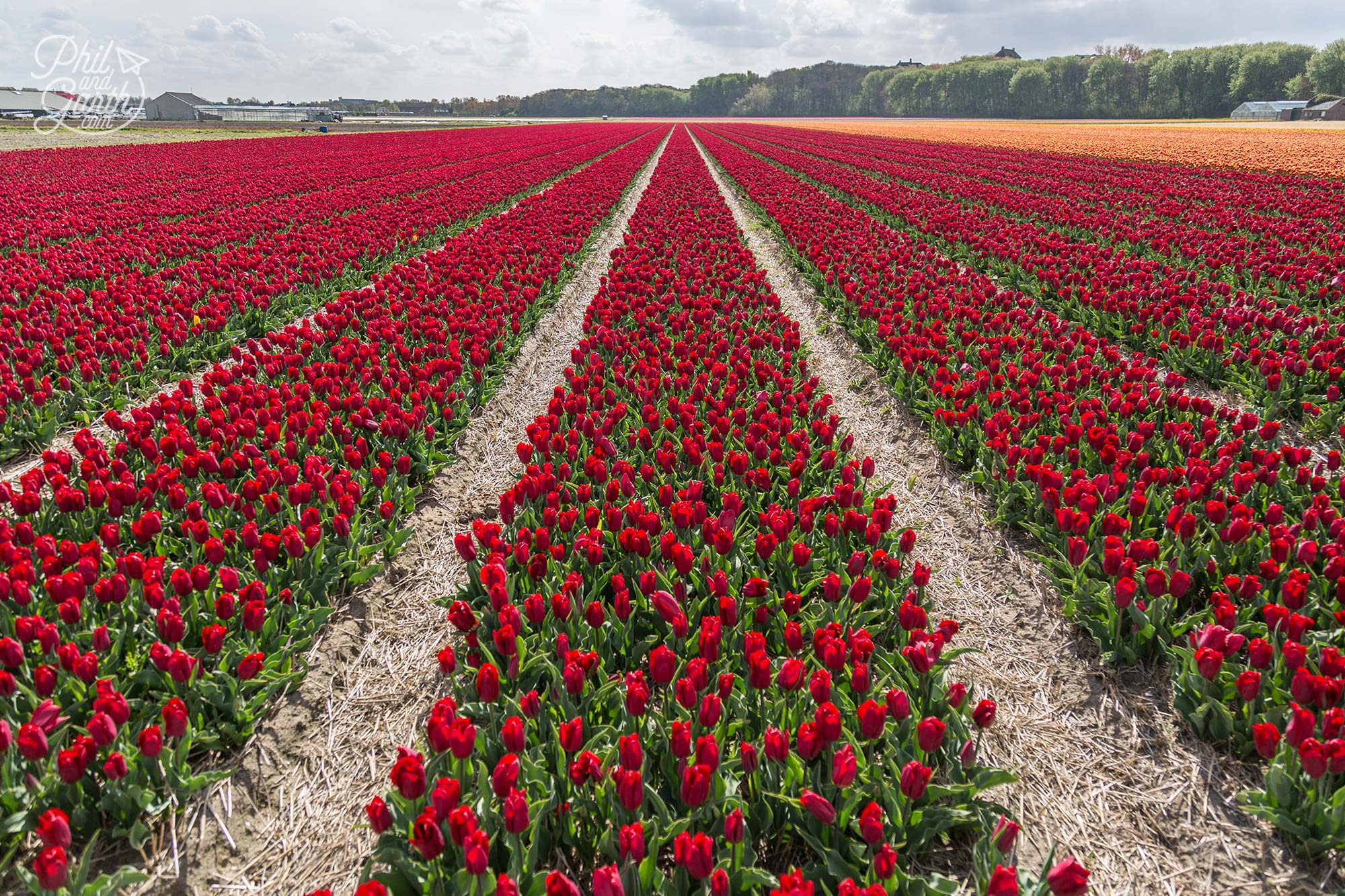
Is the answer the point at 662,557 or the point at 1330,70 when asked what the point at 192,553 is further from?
the point at 1330,70

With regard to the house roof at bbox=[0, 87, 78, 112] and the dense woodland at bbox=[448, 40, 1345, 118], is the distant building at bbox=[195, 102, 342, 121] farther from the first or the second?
the dense woodland at bbox=[448, 40, 1345, 118]

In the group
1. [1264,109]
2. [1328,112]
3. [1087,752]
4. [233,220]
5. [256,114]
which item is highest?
[256,114]

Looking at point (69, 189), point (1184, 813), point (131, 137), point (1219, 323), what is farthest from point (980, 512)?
point (131, 137)

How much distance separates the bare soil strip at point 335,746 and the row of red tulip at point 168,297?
151 inches

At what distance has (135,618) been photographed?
3.31 metres

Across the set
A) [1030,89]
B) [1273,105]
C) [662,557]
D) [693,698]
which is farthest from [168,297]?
[1030,89]

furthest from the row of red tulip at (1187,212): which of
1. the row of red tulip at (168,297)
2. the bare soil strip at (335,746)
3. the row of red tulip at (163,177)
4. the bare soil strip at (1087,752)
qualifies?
the row of red tulip at (163,177)

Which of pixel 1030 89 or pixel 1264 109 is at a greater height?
pixel 1030 89

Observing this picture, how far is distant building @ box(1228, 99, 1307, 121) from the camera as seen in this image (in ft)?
290

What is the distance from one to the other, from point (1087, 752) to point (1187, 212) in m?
16.3

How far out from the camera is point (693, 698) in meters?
2.59

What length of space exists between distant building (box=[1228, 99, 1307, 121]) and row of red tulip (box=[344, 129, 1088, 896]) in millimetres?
117012

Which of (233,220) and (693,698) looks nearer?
(693,698)

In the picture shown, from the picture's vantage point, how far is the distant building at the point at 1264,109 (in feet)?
290
